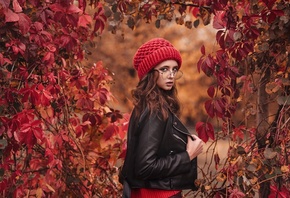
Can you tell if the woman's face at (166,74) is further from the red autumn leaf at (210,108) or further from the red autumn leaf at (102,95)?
the red autumn leaf at (102,95)

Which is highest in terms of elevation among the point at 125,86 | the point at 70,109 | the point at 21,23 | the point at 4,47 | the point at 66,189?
the point at 21,23

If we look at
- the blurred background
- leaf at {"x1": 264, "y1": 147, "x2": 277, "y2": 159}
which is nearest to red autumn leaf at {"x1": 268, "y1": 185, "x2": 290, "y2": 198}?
leaf at {"x1": 264, "y1": 147, "x2": 277, "y2": 159}

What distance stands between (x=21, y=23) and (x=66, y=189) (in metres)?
1.71

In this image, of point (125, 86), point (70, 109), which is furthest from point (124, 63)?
point (70, 109)

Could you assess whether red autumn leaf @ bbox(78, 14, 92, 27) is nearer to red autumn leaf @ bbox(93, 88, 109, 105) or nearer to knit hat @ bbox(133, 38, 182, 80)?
red autumn leaf @ bbox(93, 88, 109, 105)

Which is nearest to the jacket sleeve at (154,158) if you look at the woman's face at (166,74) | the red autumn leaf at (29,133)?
the woman's face at (166,74)

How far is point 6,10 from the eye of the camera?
10.3 ft

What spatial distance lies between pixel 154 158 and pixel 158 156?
4.1 inches

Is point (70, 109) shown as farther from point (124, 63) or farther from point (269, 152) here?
point (124, 63)

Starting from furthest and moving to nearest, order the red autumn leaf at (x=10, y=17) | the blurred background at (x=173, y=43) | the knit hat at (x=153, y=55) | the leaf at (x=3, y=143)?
1. the blurred background at (x=173, y=43)
2. the leaf at (x=3, y=143)
3. the knit hat at (x=153, y=55)
4. the red autumn leaf at (x=10, y=17)

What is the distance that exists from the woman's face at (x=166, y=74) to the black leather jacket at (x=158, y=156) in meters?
0.17

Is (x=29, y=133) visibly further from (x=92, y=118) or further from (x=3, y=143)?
(x=92, y=118)

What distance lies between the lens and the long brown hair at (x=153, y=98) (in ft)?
10.8

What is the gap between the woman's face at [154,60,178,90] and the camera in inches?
134
